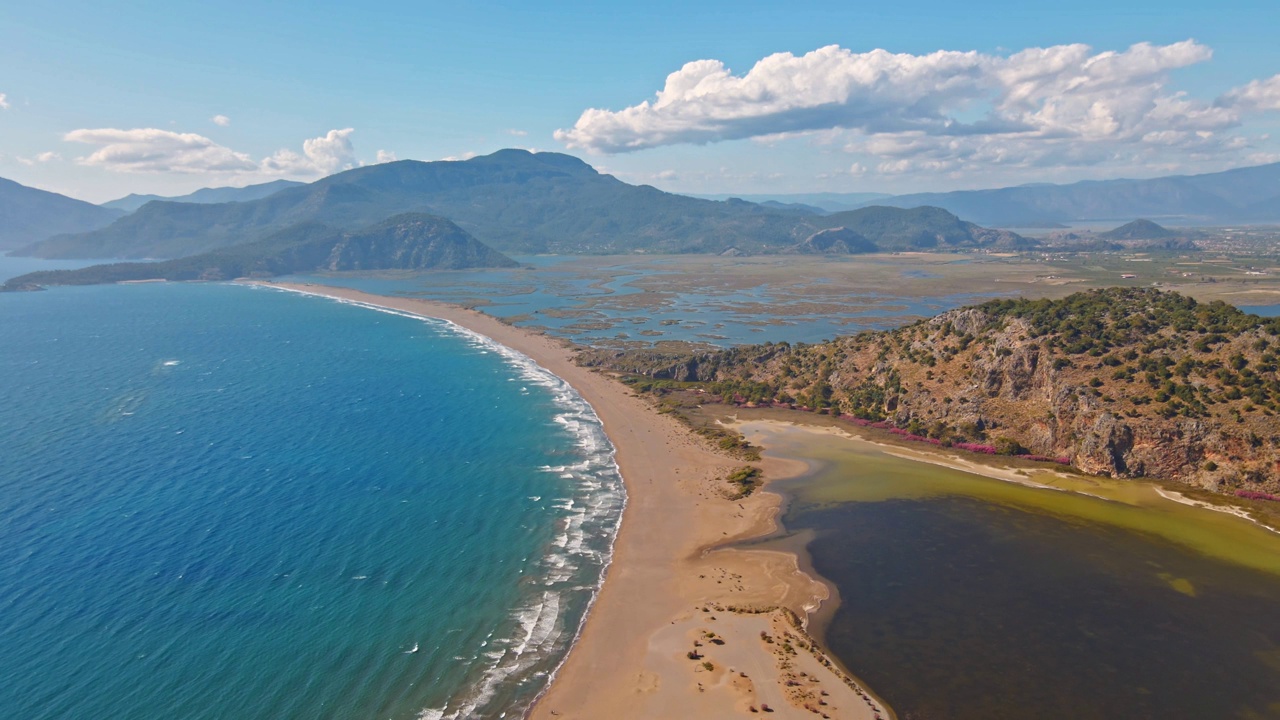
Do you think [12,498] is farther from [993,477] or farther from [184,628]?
[993,477]

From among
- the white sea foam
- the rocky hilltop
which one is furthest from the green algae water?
the white sea foam

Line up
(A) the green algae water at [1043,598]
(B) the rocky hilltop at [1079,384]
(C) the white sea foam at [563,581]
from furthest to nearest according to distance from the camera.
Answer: (B) the rocky hilltop at [1079,384] → (C) the white sea foam at [563,581] → (A) the green algae water at [1043,598]

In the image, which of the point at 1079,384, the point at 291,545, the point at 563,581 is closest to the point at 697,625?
the point at 563,581

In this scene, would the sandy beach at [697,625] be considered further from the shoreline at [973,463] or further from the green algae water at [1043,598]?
the shoreline at [973,463]

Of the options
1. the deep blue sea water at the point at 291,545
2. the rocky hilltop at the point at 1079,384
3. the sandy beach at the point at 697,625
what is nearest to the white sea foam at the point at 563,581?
the deep blue sea water at the point at 291,545

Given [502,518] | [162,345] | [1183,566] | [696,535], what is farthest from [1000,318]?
[162,345]

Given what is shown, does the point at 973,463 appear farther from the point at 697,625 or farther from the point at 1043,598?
the point at 697,625
